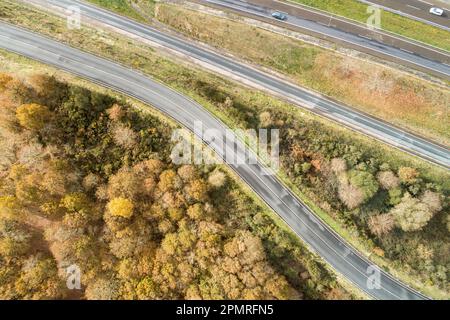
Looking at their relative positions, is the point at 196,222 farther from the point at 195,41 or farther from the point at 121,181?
the point at 195,41

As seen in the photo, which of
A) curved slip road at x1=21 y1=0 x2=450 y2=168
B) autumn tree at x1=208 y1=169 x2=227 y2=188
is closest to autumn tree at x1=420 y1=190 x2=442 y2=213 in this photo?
curved slip road at x1=21 y1=0 x2=450 y2=168

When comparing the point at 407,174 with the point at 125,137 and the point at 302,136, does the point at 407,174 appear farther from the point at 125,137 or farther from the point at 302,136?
the point at 125,137

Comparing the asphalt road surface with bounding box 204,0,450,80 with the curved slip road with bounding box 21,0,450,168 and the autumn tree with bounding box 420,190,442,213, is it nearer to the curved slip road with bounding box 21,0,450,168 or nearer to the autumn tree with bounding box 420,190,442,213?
the curved slip road with bounding box 21,0,450,168

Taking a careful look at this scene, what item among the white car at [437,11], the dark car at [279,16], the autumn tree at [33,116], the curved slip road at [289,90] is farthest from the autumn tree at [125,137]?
the white car at [437,11]

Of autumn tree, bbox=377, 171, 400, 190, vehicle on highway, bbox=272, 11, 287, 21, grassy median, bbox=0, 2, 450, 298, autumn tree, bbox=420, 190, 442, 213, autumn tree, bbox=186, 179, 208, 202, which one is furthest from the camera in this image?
vehicle on highway, bbox=272, 11, 287, 21

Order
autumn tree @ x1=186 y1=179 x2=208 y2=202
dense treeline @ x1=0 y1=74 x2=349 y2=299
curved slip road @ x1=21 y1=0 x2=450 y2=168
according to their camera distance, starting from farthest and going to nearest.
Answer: curved slip road @ x1=21 y1=0 x2=450 y2=168 → autumn tree @ x1=186 y1=179 x2=208 y2=202 → dense treeline @ x1=0 y1=74 x2=349 y2=299

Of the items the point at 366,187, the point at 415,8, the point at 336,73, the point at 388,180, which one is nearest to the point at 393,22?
the point at 415,8
